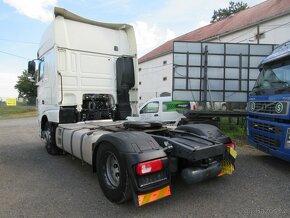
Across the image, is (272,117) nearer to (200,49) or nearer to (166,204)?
(166,204)

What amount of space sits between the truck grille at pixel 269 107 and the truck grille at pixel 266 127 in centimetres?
27

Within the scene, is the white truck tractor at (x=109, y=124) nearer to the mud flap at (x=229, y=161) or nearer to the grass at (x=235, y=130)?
the mud flap at (x=229, y=161)

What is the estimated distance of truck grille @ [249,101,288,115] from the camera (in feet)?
16.1

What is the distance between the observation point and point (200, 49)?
423 inches

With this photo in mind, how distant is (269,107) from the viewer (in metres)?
5.37

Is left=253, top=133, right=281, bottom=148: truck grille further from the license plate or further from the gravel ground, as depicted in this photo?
the license plate

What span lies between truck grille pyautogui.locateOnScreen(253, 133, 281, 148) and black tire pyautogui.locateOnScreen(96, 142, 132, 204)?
3176 mm

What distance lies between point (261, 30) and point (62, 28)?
55.7 feet

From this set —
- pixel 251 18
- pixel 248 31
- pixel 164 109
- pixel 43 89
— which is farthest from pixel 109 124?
pixel 251 18

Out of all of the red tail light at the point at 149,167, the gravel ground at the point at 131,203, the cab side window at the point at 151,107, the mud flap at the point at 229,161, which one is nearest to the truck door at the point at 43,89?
the gravel ground at the point at 131,203

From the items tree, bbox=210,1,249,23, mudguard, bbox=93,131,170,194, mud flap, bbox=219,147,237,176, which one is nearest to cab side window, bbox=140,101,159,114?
mud flap, bbox=219,147,237,176

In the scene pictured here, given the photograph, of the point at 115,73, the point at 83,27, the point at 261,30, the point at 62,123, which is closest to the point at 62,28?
the point at 83,27

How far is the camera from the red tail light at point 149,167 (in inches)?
129

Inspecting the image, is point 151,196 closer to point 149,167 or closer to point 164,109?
point 149,167
